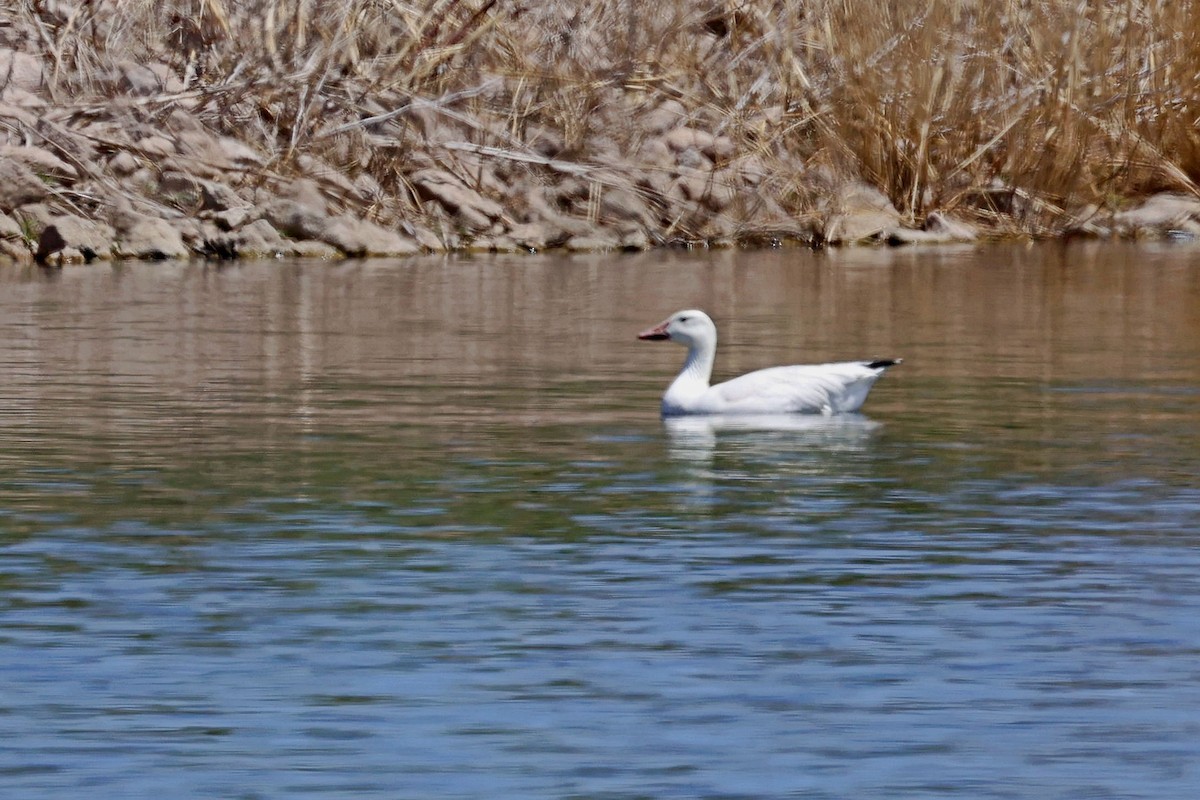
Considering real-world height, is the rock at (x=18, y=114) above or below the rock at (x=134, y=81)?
below

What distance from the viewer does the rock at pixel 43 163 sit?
26.8 meters

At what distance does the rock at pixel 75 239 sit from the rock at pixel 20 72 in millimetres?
3240

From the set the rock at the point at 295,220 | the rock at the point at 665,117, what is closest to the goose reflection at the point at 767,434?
the rock at the point at 295,220

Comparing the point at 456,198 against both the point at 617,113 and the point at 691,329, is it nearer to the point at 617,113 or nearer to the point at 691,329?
the point at 617,113

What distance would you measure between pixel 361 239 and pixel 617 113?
4.11 m

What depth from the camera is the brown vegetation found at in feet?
92.4

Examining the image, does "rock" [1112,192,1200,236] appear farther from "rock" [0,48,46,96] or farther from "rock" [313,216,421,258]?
"rock" [0,48,46,96]

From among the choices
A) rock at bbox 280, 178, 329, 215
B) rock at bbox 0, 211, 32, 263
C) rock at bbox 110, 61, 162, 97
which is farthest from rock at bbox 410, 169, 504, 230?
rock at bbox 0, 211, 32, 263

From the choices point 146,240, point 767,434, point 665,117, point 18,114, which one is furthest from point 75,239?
point 767,434

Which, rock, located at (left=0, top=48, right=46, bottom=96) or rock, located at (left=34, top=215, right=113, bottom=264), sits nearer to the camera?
rock, located at (left=34, top=215, right=113, bottom=264)

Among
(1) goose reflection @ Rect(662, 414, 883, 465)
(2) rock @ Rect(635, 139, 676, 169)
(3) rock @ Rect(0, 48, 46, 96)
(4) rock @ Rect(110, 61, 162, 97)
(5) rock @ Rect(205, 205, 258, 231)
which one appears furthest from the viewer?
(2) rock @ Rect(635, 139, 676, 169)

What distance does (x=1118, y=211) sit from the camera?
30.7 meters

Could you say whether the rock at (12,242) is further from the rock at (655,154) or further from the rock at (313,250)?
the rock at (655,154)

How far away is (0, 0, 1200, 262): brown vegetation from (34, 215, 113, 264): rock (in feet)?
3.76
